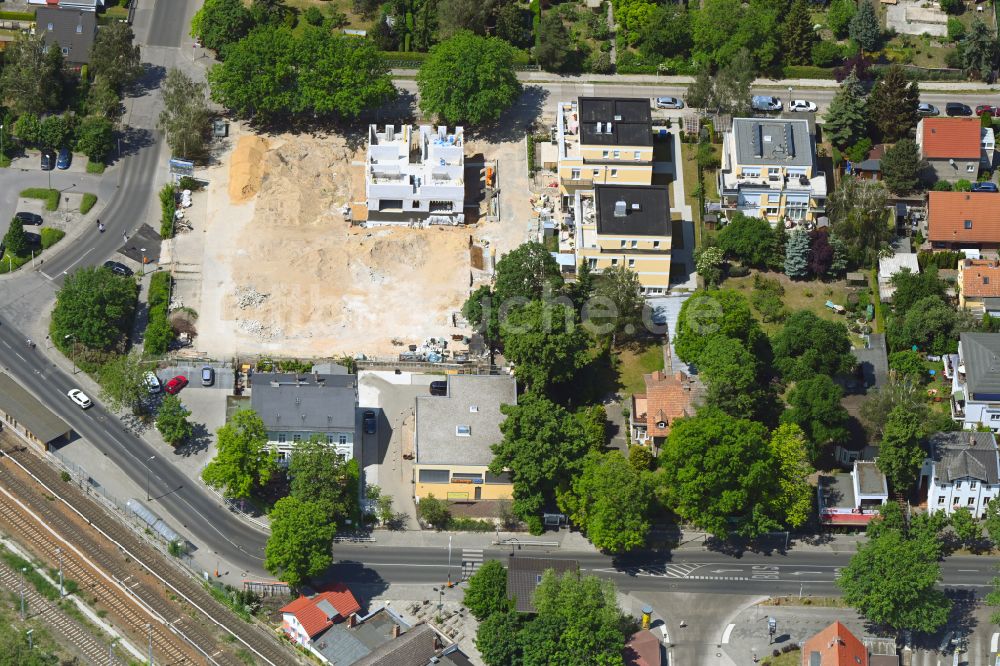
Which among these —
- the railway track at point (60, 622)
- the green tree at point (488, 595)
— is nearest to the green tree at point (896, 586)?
the green tree at point (488, 595)

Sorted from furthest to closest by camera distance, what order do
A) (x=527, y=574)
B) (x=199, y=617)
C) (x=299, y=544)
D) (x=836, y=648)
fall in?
(x=527, y=574) < (x=199, y=617) < (x=299, y=544) < (x=836, y=648)

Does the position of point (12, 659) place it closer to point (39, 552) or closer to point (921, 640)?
point (39, 552)

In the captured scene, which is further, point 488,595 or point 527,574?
point 527,574

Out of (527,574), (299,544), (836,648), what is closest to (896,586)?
(836,648)

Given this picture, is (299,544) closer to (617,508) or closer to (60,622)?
(60,622)

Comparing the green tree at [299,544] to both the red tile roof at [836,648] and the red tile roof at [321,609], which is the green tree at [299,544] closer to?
the red tile roof at [321,609]

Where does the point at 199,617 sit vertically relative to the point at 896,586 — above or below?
below
